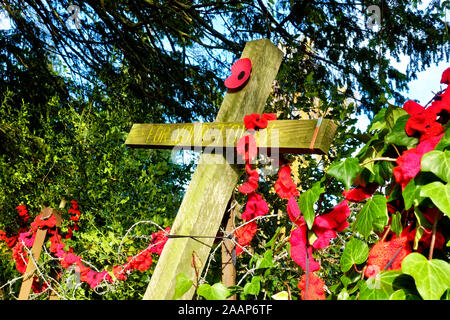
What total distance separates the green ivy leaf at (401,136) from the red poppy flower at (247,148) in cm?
57

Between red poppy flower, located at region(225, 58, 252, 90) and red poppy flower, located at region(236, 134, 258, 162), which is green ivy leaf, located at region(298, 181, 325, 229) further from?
red poppy flower, located at region(225, 58, 252, 90)

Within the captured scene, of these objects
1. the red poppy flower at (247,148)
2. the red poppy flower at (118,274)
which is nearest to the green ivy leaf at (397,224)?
the red poppy flower at (247,148)

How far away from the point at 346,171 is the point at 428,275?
31 centimetres

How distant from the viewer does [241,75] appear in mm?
1710

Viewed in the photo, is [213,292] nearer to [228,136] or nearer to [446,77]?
[228,136]

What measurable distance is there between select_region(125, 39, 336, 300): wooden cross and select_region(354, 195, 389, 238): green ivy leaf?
0.36 m

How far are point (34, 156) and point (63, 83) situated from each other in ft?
4.56

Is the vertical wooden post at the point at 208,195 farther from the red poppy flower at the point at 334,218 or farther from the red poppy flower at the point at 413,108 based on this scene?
the red poppy flower at the point at 413,108

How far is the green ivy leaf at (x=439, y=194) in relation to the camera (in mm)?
700

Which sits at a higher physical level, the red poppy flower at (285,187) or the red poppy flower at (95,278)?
the red poppy flower at (285,187)

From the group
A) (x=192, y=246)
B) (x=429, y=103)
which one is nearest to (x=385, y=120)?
(x=429, y=103)

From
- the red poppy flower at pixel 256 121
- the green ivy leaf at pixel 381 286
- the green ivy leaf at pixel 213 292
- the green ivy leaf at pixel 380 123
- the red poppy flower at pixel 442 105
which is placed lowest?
the green ivy leaf at pixel 213 292

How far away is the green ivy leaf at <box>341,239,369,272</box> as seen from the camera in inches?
36.1

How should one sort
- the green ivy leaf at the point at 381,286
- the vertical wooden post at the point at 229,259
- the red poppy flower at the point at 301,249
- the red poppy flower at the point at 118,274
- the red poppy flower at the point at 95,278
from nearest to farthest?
1. the green ivy leaf at the point at 381,286
2. the red poppy flower at the point at 301,249
3. the vertical wooden post at the point at 229,259
4. the red poppy flower at the point at 118,274
5. the red poppy flower at the point at 95,278
